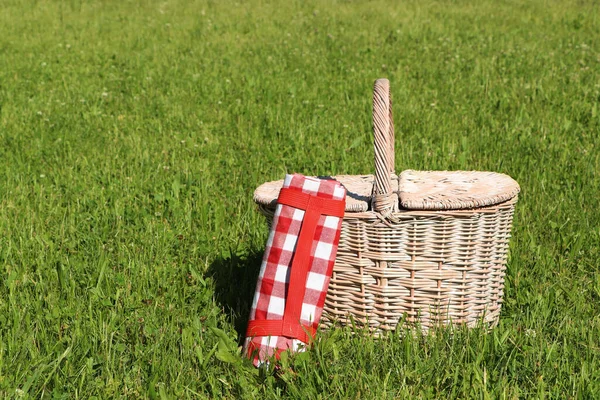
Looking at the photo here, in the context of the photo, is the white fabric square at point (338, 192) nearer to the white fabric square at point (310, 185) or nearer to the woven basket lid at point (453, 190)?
the white fabric square at point (310, 185)

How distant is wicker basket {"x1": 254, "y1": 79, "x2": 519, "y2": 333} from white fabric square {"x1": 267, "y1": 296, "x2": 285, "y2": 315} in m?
0.26

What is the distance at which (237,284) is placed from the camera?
3.52 m

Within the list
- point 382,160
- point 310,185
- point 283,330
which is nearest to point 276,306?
point 283,330

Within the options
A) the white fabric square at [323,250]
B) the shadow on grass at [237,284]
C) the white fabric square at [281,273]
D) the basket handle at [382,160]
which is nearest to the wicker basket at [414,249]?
the basket handle at [382,160]

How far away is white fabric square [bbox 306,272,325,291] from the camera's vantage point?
2836mm

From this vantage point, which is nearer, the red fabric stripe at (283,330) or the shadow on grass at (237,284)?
the red fabric stripe at (283,330)

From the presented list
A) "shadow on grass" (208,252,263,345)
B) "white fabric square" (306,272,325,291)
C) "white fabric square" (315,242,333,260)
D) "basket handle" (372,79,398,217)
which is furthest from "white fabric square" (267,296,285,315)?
"basket handle" (372,79,398,217)

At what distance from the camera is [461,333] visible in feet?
9.62

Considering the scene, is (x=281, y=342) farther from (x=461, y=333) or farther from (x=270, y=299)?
(x=461, y=333)

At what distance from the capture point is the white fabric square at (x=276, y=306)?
9.34ft

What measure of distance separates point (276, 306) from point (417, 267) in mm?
577

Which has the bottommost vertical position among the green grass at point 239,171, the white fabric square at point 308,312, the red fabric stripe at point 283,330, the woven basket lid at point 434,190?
the green grass at point 239,171

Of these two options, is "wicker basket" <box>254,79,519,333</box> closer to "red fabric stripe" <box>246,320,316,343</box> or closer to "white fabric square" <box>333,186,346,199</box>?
"white fabric square" <box>333,186,346,199</box>

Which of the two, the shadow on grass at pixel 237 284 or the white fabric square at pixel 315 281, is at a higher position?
the white fabric square at pixel 315 281
